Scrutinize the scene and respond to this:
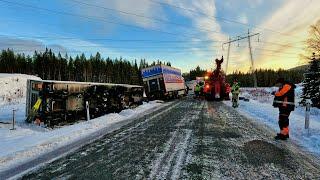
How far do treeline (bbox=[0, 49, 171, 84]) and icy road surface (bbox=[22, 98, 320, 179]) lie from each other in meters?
67.1

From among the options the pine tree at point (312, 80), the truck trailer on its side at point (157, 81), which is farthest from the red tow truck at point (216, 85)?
the pine tree at point (312, 80)

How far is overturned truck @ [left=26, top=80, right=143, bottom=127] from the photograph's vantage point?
14906mm

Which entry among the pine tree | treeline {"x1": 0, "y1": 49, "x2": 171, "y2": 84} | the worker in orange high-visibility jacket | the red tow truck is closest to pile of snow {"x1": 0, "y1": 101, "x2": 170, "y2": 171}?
the worker in orange high-visibility jacket

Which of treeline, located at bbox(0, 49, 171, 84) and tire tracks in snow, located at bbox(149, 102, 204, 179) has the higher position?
treeline, located at bbox(0, 49, 171, 84)

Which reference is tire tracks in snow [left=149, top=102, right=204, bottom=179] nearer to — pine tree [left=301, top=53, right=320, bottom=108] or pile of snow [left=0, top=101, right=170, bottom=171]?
pile of snow [left=0, top=101, right=170, bottom=171]

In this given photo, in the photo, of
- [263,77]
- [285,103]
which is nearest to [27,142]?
[285,103]

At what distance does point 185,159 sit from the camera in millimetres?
7453

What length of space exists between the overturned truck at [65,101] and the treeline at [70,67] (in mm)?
56619

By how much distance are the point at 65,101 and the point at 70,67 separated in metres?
105

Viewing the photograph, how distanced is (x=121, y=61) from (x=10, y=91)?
99.4 meters

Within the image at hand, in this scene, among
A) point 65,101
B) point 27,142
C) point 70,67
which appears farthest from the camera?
point 70,67

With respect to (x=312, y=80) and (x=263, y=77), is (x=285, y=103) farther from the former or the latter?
(x=263, y=77)

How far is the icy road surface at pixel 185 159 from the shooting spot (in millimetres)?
6285

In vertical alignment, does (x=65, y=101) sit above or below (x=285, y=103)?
below
